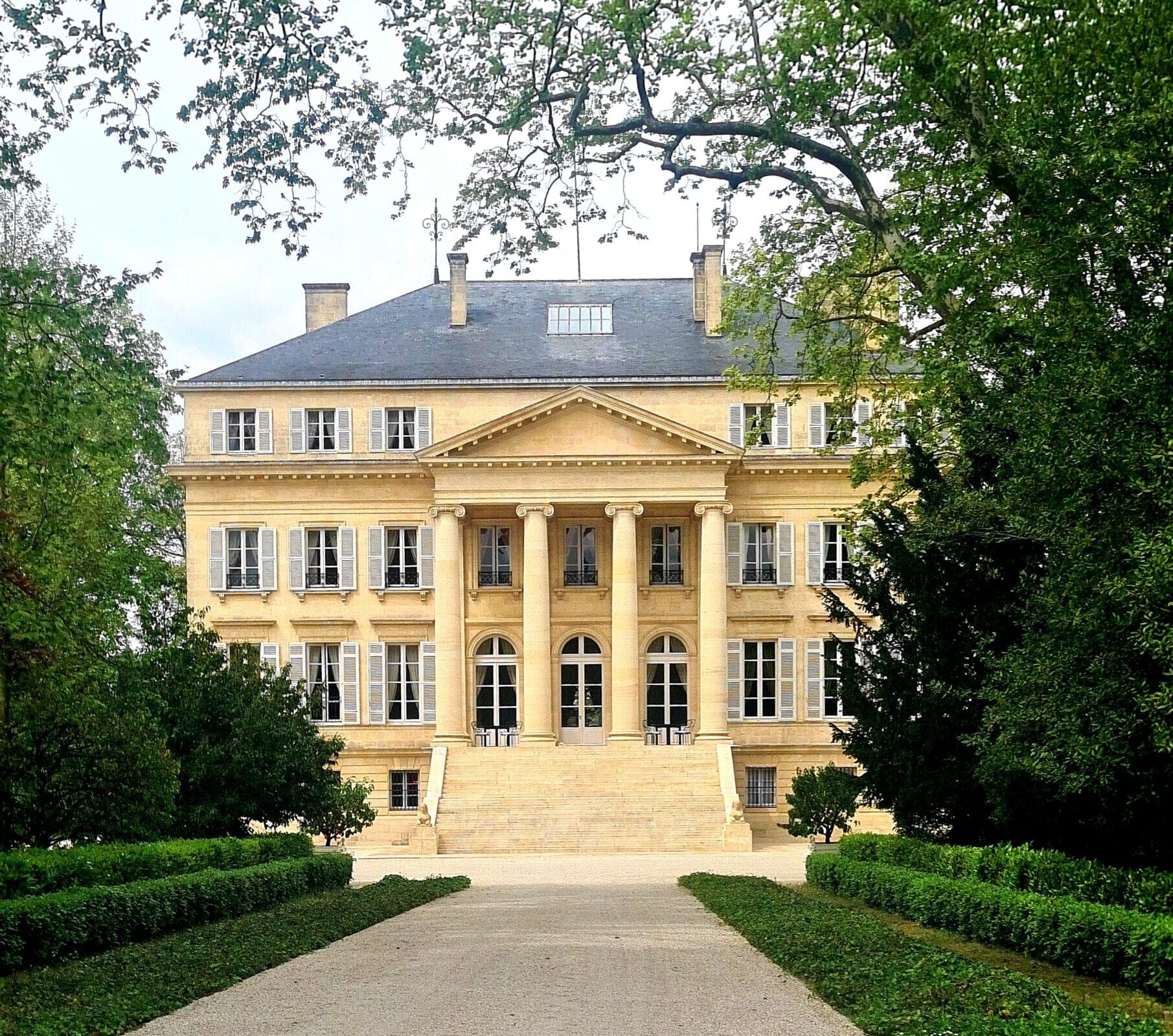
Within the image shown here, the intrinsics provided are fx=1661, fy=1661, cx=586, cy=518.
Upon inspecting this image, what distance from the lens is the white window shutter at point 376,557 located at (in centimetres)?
5138

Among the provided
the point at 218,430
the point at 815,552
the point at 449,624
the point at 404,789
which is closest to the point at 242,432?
the point at 218,430

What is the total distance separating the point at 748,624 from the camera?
50.9 meters

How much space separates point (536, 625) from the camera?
160 ft

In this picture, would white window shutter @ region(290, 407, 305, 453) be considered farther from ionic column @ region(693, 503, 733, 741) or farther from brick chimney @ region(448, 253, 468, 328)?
ionic column @ region(693, 503, 733, 741)

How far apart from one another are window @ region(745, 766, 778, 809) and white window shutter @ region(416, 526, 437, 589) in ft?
37.0

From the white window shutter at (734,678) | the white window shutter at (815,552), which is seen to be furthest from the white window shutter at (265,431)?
the white window shutter at (815,552)

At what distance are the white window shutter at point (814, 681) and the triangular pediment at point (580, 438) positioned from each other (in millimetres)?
6625

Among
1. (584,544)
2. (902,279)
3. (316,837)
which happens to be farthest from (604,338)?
(902,279)

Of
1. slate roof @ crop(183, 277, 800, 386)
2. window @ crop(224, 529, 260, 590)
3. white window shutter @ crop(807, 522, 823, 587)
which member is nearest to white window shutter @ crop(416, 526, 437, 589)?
slate roof @ crop(183, 277, 800, 386)

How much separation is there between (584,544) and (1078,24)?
1458 inches

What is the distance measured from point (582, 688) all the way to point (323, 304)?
51.8ft

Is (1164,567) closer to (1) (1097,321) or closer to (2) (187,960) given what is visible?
(1) (1097,321)

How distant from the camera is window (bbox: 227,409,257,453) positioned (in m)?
51.3

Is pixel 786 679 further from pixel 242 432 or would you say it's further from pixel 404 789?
pixel 242 432
